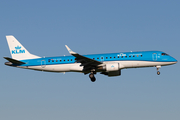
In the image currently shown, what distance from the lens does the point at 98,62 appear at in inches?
1763

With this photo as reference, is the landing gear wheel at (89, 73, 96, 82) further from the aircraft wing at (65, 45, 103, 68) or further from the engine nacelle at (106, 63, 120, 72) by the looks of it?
the engine nacelle at (106, 63, 120, 72)

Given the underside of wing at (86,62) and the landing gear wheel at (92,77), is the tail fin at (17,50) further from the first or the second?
the landing gear wheel at (92,77)

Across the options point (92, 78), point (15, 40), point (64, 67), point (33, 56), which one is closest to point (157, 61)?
point (92, 78)

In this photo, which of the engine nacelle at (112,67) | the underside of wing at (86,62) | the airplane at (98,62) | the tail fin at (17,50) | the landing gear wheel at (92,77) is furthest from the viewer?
the tail fin at (17,50)

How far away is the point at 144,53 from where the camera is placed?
46.6 m

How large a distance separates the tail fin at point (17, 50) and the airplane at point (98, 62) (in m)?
0.74

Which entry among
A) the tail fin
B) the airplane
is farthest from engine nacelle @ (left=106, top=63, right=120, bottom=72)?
the tail fin

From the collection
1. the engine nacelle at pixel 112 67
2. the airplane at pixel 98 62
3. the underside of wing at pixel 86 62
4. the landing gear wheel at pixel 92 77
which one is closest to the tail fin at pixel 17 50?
the airplane at pixel 98 62

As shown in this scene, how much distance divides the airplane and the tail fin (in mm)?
743

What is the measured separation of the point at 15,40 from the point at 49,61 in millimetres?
8116

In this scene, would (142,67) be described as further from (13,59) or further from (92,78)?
(13,59)

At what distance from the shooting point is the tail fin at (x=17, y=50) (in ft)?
163

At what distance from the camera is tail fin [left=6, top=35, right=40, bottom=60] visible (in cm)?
4975

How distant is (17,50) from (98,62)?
572 inches
